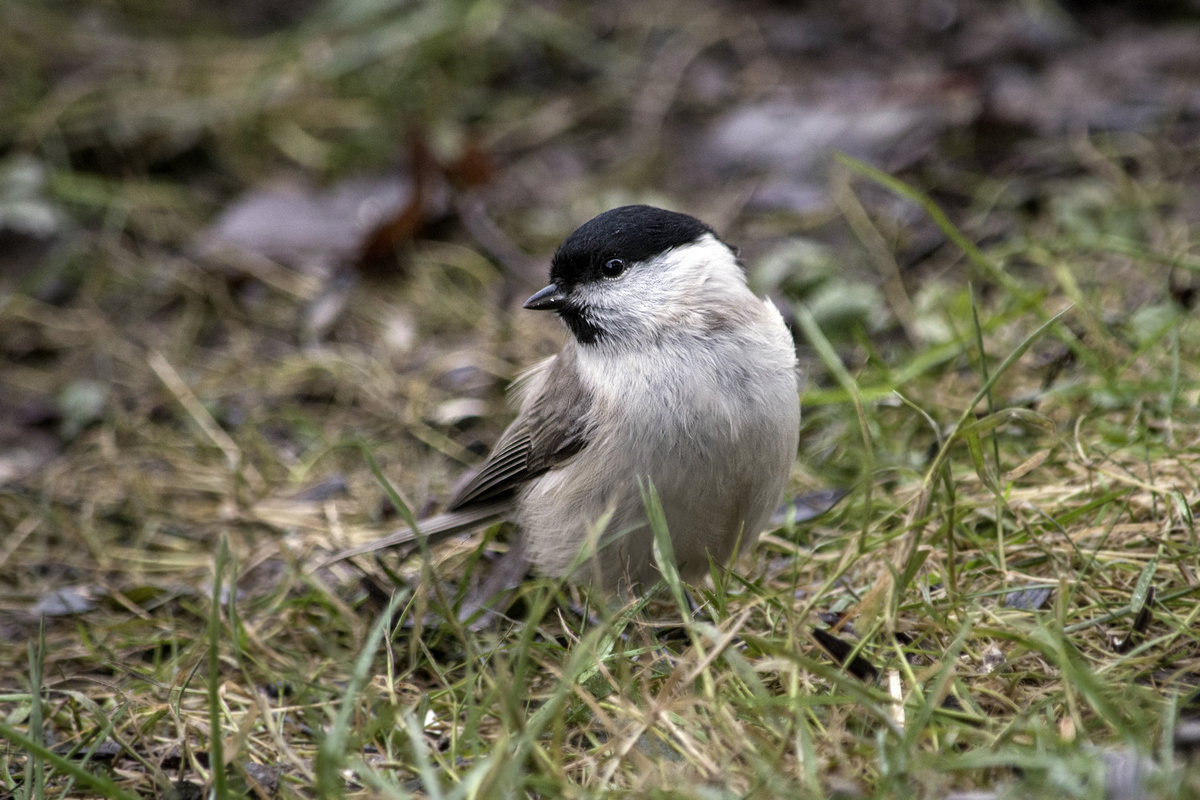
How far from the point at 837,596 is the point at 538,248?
2001 millimetres

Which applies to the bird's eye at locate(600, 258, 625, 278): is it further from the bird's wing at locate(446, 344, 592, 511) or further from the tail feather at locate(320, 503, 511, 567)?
the tail feather at locate(320, 503, 511, 567)

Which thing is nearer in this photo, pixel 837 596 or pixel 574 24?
pixel 837 596

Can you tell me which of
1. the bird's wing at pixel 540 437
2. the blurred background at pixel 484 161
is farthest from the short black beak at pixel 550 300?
the blurred background at pixel 484 161

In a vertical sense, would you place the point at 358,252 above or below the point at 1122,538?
above

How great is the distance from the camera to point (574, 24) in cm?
459

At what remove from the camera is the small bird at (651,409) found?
181 centimetres

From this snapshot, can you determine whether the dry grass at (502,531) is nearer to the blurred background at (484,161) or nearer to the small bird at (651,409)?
the blurred background at (484,161)

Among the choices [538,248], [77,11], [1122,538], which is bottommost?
[1122,538]

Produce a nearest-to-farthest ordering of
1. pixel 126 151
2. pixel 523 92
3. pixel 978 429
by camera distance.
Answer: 1. pixel 978 429
2. pixel 126 151
3. pixel 523 92

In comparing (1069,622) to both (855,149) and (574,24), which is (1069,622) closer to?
(855,149)

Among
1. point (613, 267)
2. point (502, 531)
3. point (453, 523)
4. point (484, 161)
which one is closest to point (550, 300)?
point (613, 267)

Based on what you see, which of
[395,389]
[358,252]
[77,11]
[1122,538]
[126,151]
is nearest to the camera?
[1122,538]

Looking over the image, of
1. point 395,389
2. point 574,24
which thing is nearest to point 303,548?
point 395,389

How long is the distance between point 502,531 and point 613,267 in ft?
2.47
